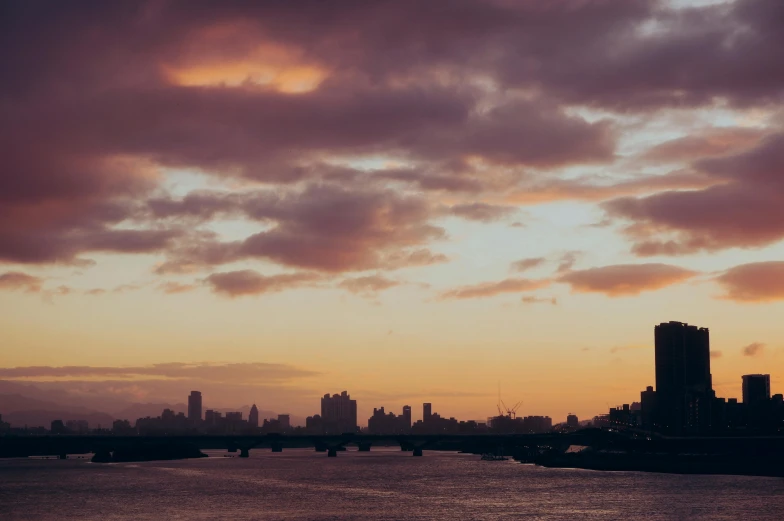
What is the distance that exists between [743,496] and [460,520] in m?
62.2

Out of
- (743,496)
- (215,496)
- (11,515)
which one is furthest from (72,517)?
(743,496)

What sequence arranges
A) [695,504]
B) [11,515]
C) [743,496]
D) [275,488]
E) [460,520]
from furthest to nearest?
[275,488]
[743,496]
[695,504]
[11,515]
[460,520]

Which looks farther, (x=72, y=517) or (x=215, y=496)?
(x=215, y=496)

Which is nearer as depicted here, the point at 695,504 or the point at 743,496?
the point at 695,504

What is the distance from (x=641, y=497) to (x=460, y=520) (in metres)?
50.5

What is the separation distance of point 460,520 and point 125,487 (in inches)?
3562

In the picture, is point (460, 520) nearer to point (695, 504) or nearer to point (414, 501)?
point (414, 501)

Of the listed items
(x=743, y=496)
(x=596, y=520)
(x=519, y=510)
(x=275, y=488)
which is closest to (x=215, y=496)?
(x=275, y=488)

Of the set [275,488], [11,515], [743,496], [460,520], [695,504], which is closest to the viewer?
[460,520]

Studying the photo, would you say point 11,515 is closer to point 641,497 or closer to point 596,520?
point 596,520

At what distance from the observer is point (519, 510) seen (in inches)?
5527

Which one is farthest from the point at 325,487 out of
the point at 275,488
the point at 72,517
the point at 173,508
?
the point at 72,517

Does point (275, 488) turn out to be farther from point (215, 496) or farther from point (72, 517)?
point (72, 517)

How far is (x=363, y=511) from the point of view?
139m
